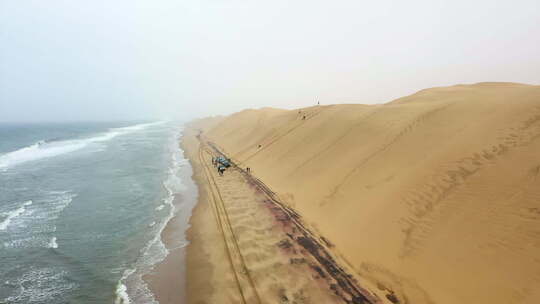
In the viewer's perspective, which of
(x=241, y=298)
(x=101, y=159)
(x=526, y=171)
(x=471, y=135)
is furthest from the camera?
(x=101, y=159)

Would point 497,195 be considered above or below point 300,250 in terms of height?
above

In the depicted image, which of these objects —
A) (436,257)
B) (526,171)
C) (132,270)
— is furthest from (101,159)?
(526,171)

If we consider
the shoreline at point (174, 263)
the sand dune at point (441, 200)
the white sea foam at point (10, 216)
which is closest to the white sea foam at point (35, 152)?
the white sea foam at point (10, 216)

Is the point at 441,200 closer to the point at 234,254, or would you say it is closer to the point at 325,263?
the point at 325,263

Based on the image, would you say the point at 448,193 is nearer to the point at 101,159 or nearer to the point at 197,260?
the point at 197,260

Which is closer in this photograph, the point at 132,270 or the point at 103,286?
the point at 103,286

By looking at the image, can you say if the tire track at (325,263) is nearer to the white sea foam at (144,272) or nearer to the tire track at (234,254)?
the tire track at (234,254)

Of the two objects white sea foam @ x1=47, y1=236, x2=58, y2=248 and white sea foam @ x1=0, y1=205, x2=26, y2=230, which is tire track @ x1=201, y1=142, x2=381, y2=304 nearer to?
white sea foam @ x1=47, y1=236, x2=58, y2=248

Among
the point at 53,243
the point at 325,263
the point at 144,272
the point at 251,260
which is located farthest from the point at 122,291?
the point at 325,263
